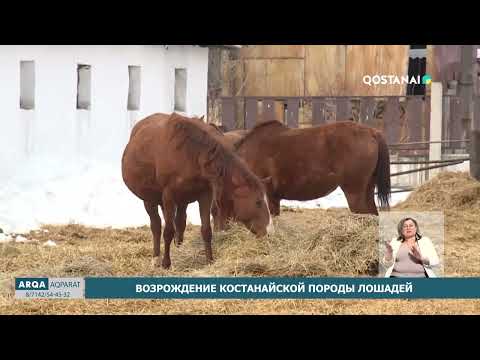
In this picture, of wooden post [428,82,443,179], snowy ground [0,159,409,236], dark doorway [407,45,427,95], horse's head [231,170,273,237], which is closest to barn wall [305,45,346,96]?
dark doorway [407,45,427,95]

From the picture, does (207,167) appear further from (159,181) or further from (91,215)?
(91,215)

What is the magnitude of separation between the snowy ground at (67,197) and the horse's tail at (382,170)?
415 millimetres

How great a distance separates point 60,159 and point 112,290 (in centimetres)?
279

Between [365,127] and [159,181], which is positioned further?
[365,127]

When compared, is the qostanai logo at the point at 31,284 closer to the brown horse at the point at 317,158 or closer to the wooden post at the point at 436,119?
the brown horse at the point at 317,158

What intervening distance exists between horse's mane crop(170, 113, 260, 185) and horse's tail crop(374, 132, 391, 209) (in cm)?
176

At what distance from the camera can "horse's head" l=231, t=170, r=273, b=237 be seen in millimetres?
9984

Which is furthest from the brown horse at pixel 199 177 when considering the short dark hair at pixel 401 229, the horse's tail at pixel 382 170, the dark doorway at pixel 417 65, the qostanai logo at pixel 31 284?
the dark doorway at pixel 417 65

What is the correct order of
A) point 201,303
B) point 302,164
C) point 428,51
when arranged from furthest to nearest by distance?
point 302,164 → point 428,51 → point 201,303

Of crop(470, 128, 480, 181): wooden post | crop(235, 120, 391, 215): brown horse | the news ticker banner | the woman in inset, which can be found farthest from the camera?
crop(470, 128, 480, 181): wooden post

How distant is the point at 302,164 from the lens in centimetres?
1139

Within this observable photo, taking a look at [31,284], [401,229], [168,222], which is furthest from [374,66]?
[31,284]

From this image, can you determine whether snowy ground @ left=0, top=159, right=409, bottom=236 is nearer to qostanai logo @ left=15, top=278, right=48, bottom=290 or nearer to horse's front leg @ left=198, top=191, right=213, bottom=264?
horse's front leg @ left=198, top=191, right=213, bottom=264
